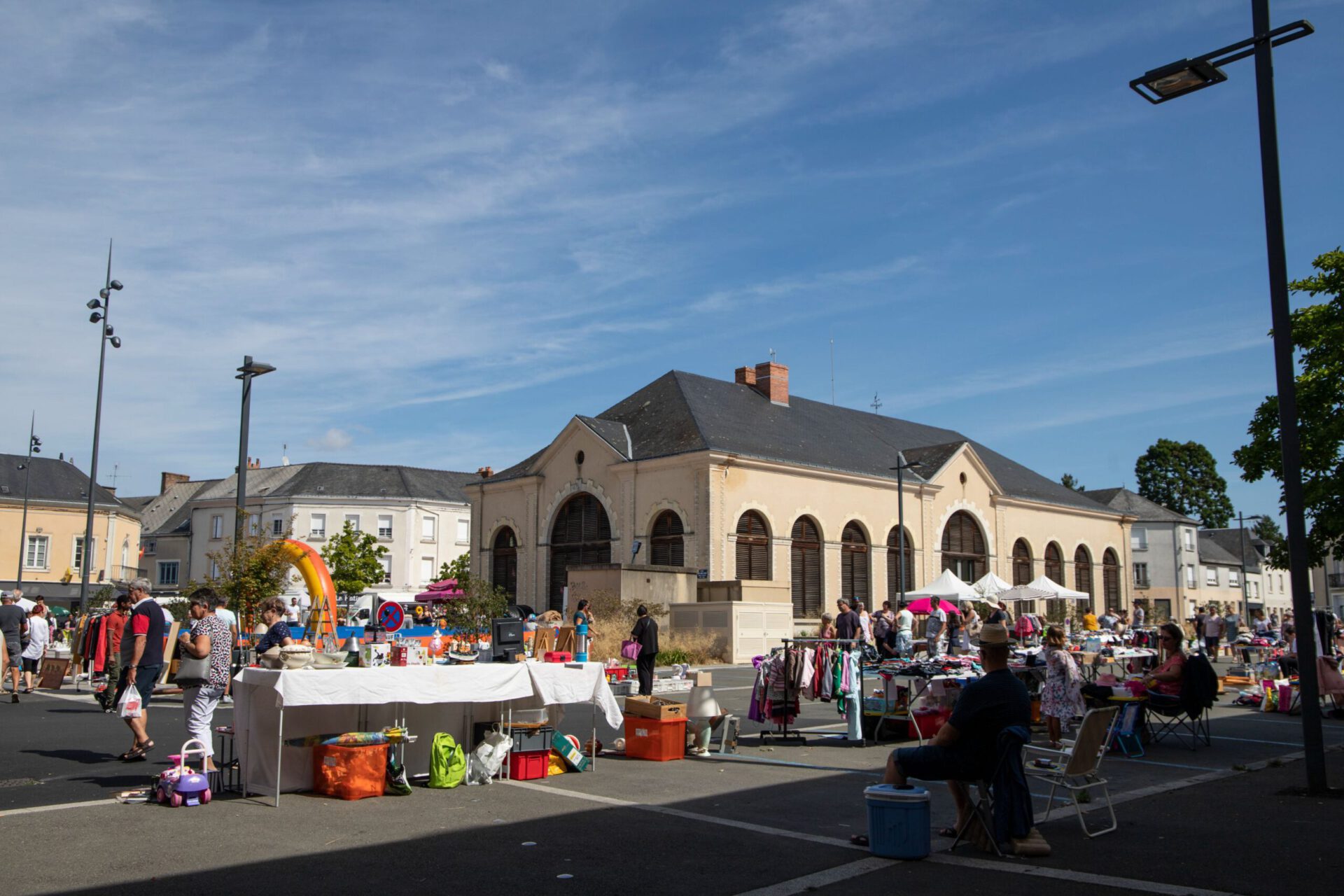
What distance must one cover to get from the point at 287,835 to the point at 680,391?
33.1 metres

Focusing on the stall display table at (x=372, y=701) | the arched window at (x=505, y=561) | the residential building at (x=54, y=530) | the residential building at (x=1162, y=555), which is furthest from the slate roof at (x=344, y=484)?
the stall display table at (x=372, y=701)

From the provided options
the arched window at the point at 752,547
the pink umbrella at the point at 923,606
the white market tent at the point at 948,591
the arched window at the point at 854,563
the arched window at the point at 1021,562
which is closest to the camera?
the white market tent at the point at 948,591

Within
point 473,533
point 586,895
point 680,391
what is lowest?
point 586,895

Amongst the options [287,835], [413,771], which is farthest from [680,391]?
[287,835]

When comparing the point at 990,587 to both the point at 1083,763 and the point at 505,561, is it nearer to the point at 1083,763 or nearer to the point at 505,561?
the point at 505,561

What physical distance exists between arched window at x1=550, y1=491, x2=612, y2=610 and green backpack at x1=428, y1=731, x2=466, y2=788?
95.9 ft

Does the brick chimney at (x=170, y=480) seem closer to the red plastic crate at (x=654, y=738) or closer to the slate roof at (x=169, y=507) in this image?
the slate roof at (x=169, y=507)

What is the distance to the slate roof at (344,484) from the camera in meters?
66.7

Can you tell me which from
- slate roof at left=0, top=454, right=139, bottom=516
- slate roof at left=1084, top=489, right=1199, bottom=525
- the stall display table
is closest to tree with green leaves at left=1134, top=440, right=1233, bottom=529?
slate roof at left=1084, top=489, right=1199, bottom=525

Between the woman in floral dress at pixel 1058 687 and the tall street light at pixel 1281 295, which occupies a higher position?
the tall street light at pixel 1281 295

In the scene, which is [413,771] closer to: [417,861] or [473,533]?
[417,861]

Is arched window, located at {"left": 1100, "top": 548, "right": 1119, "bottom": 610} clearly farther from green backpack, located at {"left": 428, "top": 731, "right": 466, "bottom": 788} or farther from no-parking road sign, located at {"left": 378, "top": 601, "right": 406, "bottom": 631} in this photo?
green backpack, located at {"left": 428, "top": 731, "right": 466, "bottom": 788}

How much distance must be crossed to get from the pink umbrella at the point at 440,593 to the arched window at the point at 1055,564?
88.9ft

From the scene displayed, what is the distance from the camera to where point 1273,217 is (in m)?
10.1
